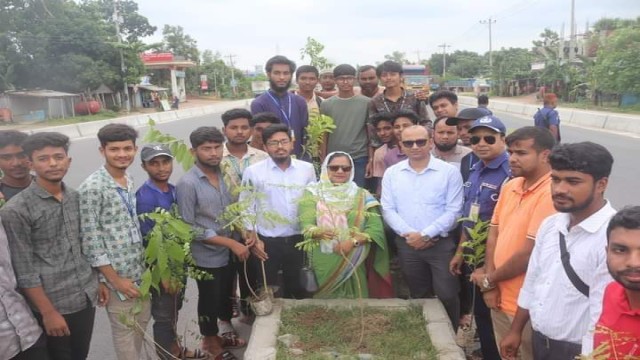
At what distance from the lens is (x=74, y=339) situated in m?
2.75

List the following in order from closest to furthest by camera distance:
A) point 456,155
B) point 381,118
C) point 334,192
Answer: point 334,192 < point 456,155 < point 381,118

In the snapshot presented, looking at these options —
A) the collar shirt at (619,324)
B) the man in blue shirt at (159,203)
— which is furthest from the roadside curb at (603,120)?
the man in blue shirt at (159,203)

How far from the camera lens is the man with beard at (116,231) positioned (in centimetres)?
272

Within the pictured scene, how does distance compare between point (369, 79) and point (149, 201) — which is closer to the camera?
point (149, 201)

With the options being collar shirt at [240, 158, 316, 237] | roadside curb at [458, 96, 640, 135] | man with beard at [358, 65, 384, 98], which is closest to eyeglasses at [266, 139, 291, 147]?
collar shirt at [240, 158, 316, 237]

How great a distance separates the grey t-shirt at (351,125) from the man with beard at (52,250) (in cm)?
277

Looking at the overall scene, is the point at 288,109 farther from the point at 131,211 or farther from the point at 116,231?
the point at 116,231

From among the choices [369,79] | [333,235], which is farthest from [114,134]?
[369,79]

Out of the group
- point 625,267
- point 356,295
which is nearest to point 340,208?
point 356,295

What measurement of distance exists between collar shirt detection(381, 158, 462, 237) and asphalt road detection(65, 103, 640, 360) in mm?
1725

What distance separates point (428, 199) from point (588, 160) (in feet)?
4.78

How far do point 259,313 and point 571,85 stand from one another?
33261 mm

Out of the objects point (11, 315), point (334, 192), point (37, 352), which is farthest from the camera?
point (334, 192)

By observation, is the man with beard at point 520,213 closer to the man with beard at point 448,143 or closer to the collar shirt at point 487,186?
the collar shirt at point 487,186
